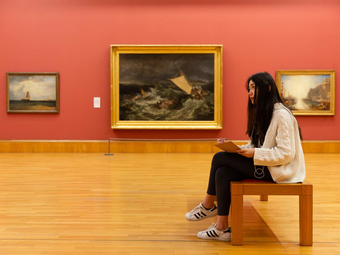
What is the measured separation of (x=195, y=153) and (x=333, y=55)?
5.83 meters

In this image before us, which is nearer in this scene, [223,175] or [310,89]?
[223,175]

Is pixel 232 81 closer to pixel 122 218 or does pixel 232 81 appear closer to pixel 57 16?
pixel 57 16

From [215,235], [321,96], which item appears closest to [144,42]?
[321,96]

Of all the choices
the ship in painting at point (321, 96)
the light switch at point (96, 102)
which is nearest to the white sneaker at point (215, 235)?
the light switch at point (96, 102)

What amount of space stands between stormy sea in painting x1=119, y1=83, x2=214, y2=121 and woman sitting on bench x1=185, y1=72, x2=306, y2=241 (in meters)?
7.83

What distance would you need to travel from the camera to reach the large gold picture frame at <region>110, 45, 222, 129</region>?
11.6m

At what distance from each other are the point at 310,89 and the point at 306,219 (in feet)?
29.9

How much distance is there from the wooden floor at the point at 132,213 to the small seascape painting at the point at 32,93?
389 cm

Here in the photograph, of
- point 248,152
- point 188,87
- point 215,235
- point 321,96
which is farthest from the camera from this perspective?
point 188,87

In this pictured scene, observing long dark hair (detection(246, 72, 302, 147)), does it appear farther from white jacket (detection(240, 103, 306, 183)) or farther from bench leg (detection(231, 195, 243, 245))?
bench leg (detection(231, 195, 243, 245))

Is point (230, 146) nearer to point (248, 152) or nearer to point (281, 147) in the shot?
point (248, 152)

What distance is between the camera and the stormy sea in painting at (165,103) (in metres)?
11.6

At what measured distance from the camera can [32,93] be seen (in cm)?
→ 1177

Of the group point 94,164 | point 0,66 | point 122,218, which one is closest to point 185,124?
point 94,164
